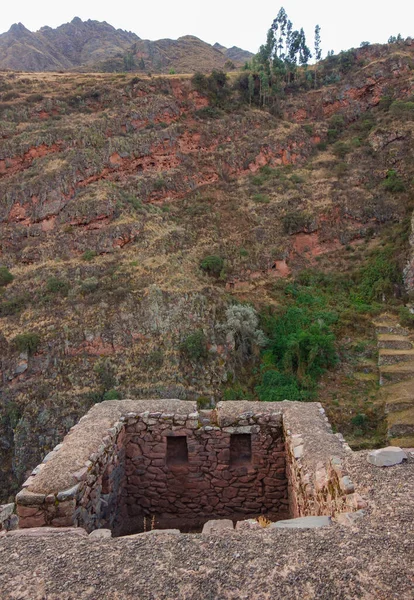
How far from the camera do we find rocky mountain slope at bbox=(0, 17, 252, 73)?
56763mm

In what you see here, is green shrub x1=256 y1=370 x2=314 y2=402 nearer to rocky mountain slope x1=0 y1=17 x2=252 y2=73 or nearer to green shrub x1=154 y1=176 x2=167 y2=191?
green shrub x1=154 y1=176 x2=167 y2=191

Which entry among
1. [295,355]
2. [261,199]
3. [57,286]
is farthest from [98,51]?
[295,355]

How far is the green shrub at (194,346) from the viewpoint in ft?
54.9

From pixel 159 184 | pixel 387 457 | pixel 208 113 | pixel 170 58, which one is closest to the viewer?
pixel 387 457

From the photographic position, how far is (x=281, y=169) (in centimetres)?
2797

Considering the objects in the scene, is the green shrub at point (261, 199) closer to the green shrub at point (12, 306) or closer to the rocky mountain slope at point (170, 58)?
the green shrub at point (12, 306)

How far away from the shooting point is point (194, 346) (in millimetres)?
16719

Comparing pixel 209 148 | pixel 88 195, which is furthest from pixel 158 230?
pixel 209 148

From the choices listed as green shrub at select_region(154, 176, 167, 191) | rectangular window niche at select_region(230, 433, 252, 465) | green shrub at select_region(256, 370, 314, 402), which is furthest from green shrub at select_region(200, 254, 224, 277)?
rectangular window niche at select_region(230, 433, 252, 465)

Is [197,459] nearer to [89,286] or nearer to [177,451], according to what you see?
[177,451]

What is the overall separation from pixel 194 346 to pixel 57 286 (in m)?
7.15

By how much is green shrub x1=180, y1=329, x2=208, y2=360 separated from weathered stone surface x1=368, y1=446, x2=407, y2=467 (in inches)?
506

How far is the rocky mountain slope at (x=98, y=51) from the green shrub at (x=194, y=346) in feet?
151

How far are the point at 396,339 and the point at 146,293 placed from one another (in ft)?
35.7
